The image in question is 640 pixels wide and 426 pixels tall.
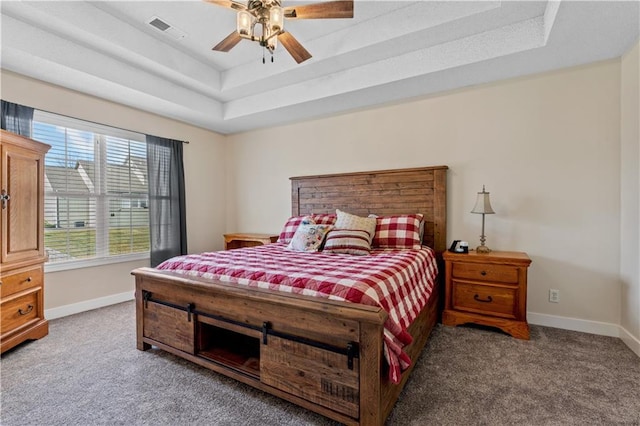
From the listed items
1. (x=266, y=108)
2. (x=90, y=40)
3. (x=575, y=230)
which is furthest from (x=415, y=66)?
(x=90, y=40)

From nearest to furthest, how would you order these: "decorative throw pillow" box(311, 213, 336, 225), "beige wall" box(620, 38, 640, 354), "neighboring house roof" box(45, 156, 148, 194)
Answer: "beige wall" box(620, 38, 640, 354)
"neighboring house roof" box(45, 156, 148, 194)
"decorative throw pillow" box(311, 213, 336, 225)

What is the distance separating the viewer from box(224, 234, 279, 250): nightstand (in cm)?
411

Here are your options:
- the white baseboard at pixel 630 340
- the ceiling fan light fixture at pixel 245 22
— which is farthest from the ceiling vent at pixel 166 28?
the white baseboard at pixel 630 340

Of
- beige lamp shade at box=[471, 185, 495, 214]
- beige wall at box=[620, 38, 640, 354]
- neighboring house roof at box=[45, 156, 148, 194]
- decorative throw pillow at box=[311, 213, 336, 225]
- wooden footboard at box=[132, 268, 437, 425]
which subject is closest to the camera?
wooden footboard at box=[132, 268, 437, 425]

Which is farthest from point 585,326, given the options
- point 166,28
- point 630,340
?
point 166,28

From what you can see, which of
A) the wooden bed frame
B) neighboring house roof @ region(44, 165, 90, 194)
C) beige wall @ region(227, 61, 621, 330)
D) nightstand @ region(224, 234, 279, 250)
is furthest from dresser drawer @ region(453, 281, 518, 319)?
neighboring house roof @ region(44, 165, 90, 194)

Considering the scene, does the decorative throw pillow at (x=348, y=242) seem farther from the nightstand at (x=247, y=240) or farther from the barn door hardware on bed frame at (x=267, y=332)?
the nightstand at (x=247, y=240)

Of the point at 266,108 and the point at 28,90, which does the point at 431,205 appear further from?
the point at 28,90

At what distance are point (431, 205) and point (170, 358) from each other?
9.29 feet

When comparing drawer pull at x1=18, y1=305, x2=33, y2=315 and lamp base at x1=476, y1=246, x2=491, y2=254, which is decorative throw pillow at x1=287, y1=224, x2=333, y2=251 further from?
drawer pull at x1=18, y1=305, x2=33, y2=315

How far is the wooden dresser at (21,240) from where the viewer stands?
2.23m

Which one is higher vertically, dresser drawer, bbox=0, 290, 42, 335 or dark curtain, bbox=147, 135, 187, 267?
dark curtain, bbox=147, 135, 187, 267

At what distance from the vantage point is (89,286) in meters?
3.33

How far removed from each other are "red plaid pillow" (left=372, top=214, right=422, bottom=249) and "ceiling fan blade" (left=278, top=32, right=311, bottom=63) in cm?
176
